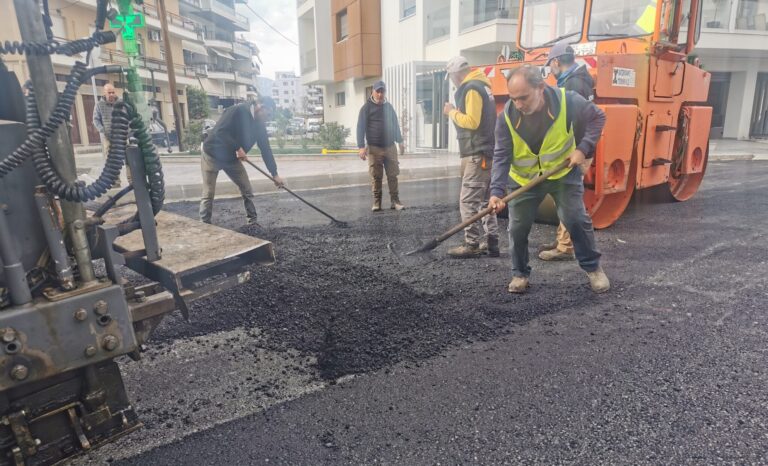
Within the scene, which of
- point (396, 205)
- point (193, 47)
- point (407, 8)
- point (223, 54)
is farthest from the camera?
point (223, 54)

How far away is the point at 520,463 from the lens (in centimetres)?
188

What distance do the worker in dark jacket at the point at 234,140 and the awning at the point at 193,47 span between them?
124 ft

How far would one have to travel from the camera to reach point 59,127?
1.37 meters

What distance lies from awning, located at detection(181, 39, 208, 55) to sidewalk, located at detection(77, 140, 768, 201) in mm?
29193

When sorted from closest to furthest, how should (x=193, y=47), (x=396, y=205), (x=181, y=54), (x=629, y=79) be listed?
(x=629, y=79) < (x=396, y=205) < (x=181, y=54) < (x=193, y=47)

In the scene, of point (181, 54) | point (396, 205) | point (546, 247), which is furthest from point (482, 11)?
point (181, 54)

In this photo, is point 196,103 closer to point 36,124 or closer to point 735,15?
point 735,15

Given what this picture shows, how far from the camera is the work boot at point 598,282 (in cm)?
363

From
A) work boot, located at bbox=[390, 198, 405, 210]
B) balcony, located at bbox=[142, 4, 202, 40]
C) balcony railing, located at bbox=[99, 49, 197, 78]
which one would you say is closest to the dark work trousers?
work boot, located at bbox=[390, 198, 405, 210]

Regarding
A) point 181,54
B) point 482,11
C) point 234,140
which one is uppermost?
point 181,54

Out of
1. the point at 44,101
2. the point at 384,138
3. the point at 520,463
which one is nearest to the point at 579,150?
the point at 520,463

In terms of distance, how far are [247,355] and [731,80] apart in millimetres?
23311

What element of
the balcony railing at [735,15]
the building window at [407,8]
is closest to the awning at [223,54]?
the building window at [407,8]

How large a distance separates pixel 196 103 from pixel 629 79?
124 feet
